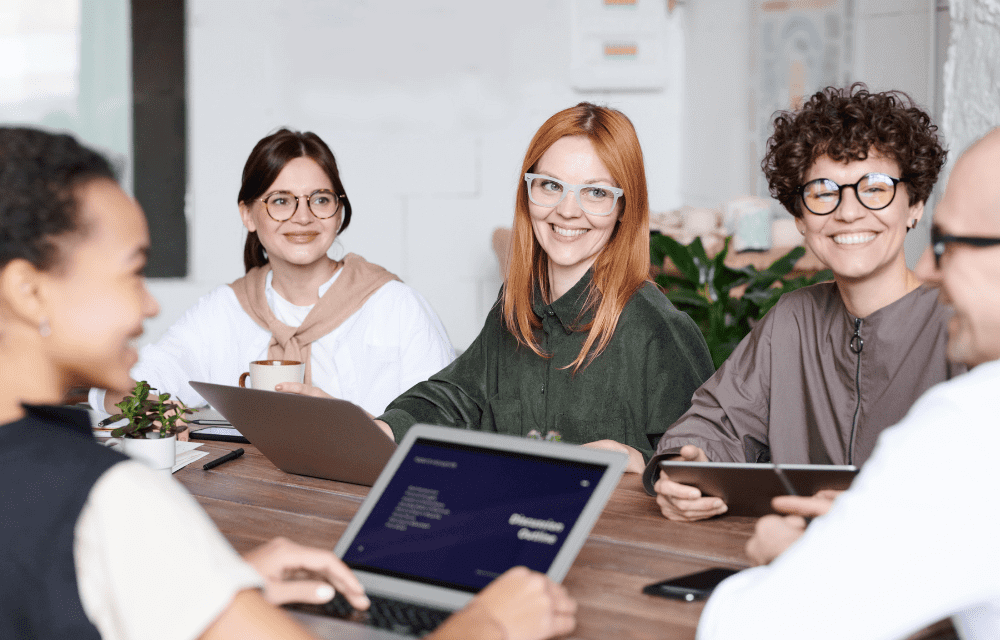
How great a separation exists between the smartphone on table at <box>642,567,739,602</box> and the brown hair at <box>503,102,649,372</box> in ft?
2.99

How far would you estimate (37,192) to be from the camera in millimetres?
731

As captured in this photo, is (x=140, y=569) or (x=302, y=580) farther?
(x=302, y=580)

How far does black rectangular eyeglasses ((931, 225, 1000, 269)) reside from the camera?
866 millimetres

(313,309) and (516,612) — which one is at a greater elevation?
(313,309)

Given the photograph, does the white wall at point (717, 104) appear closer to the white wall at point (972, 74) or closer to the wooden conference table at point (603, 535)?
the white wall at point (972, 74)

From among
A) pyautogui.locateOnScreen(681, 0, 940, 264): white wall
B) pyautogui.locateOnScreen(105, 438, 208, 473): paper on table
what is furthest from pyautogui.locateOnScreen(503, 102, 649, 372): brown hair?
pyautogui.locateOnScreen(681, 0, 940, 264): white wall

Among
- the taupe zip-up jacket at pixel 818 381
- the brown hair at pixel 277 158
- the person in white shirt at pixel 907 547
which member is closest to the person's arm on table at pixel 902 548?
the person in white shirt at pixel 907 547

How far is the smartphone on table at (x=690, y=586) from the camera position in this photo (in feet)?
3.32

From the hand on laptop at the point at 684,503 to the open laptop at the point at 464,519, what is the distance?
0.30 meters

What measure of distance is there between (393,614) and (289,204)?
1706 mm

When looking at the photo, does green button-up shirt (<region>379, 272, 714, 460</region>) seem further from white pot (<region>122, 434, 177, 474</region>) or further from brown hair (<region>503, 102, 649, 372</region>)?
white pot (<region>122, 434, 177, 474</region>)

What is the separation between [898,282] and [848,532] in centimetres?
106

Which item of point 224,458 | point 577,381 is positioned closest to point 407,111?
point 577,381

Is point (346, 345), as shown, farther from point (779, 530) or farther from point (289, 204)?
point (779, 530)
